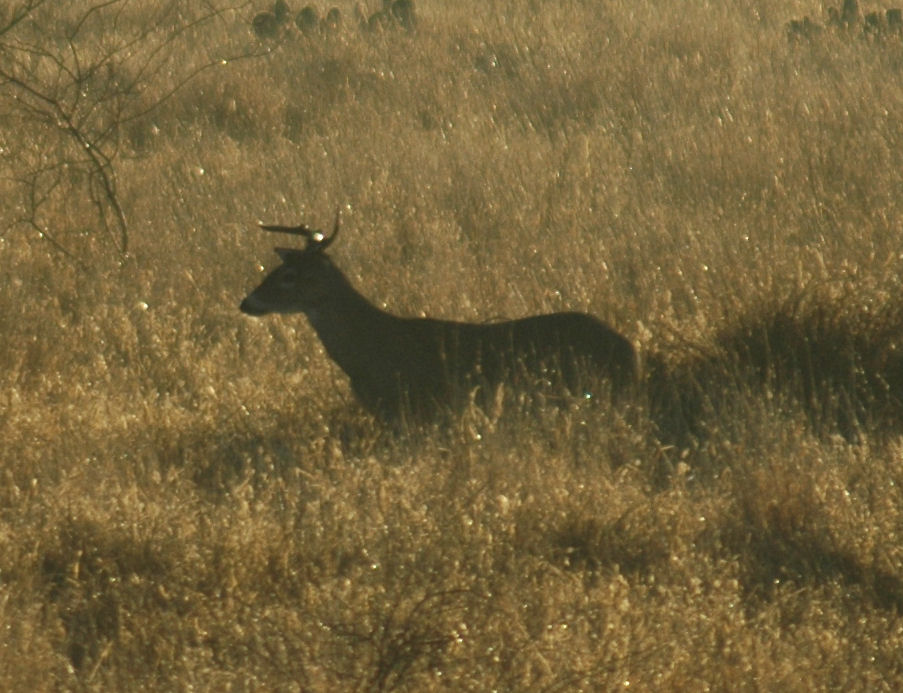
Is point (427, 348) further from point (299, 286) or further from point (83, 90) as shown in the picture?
point (83, 90)

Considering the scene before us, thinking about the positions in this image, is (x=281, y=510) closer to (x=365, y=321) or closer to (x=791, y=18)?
(x=365, y=321)

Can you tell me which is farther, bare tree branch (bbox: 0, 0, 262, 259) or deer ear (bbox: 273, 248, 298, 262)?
bare tree branch (bbox: 0, 0, 262, 259)

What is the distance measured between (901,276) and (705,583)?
9.68 ft

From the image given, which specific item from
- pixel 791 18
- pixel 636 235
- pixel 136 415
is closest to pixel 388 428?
pixel 136 415

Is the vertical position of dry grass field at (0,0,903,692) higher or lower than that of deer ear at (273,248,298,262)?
lower

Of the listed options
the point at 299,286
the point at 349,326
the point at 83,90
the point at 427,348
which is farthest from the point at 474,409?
the point at 83,90

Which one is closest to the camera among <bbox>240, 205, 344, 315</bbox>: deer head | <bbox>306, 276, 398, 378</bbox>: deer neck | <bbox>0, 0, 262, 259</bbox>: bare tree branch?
<bbox>306, 276, 398, 378</bbox>: deer neck

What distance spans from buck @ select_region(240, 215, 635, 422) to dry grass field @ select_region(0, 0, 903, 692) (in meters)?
0.21

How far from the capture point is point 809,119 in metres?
11.6

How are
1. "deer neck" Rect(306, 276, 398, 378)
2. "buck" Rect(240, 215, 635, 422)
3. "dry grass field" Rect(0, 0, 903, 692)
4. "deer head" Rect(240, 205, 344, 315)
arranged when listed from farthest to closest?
"deer head" Rect(240, 205, 344, 315)
"deer neck" Rect(306, 276, 398, 378)
"buck" Rect(240, 215, 635, 422)
"dry grass field" Rect(0, 0, 903, 692)

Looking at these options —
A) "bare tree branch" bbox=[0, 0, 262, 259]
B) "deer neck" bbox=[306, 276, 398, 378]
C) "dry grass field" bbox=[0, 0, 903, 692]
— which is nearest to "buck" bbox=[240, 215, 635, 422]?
"deer neck" bbox=[306, 276, 398, 378]

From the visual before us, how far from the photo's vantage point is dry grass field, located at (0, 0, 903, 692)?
4.39 meters

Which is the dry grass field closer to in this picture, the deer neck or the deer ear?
the deer neck

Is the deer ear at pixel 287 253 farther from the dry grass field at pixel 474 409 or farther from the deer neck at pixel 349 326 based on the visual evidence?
the dry grass field at pixel 474 409
